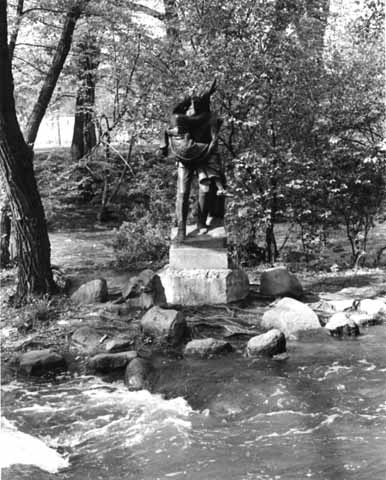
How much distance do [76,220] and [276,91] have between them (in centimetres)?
1077

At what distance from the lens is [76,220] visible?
20172 millimetres

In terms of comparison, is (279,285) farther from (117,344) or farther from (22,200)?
(22,200)

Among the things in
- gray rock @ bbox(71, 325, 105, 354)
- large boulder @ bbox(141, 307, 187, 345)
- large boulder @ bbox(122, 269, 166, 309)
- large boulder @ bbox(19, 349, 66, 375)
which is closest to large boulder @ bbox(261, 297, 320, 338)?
large boulder @ bbox(141, 307, 187, 345)

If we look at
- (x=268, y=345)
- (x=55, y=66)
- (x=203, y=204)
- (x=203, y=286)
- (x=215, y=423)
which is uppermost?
(x=55, y=66)

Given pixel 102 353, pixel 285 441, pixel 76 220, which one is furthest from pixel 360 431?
pixel 76 220

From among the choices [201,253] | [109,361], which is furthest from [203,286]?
[109,361]

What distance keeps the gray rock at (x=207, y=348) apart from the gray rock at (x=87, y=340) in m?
1.03

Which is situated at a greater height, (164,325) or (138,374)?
(164,325)

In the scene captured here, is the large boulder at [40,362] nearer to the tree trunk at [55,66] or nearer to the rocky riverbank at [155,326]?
the rocky riverbank at [155,326]

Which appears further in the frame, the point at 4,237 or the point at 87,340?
the point at 4,237

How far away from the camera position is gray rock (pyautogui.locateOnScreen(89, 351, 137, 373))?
6.13 meters

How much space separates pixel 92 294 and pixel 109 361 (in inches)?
98.2

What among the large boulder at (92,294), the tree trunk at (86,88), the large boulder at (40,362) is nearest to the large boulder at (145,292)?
the large boulder at (92,294)

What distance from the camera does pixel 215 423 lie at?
16.0ft
